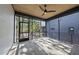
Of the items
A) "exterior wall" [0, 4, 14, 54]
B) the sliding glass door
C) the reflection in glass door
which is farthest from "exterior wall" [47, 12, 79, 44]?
"exterior wall" [0, 4, 14, 54]

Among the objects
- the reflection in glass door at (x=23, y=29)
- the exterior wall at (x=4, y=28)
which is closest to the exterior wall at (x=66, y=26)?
the reflection in glass door at (x=23, y=29)

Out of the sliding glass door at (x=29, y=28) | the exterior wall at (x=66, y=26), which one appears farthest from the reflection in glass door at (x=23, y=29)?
the exterior wall at (x=66, y=26)

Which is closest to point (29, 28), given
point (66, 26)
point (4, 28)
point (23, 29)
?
point (23, 29)

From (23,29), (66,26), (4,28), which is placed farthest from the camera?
(23,29)

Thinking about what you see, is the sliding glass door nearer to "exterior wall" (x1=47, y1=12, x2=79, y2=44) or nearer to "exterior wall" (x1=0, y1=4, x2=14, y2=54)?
"exterior wall" (x1=47, y1=12, x2=79, y2=44)

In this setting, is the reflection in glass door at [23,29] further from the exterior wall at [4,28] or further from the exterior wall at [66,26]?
the exterior wall at [4,28]

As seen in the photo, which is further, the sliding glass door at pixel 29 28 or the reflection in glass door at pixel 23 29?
the reflection in glass door at pixel 23 29

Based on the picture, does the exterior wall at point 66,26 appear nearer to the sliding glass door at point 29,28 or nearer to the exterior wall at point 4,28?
the sliding glass door at point 29,28

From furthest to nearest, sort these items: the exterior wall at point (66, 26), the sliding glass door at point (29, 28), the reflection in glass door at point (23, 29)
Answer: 1. the reflection in glass door at point (23, 29)
2. the sliding glass door at point (29, 28)
3. the exterior wall at point (66, 26)

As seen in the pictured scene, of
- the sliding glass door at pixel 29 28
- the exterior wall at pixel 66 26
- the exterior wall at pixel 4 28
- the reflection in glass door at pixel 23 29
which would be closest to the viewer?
the exterior wall at pixel 4 28

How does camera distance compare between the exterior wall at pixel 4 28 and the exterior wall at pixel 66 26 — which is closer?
the exterior wall at pixel 4 28

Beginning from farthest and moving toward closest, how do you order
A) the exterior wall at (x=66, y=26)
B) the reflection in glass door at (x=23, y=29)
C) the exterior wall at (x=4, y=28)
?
1. the reflection in glass door at (x=23, y=29)
2. the exterior wall at (x=66, y=26)
3. the exterior wall at (x=4, y=28)

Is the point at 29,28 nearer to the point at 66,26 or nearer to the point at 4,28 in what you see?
the point at 66,26

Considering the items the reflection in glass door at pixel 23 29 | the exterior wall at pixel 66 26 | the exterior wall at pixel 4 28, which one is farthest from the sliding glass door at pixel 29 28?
the exterior wall at pixel 4 28
